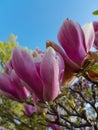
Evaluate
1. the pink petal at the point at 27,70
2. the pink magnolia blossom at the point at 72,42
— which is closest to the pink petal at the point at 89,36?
the pink magnolia blossom at the point at 72,42

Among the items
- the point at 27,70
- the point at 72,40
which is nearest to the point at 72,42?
the point at 72,40

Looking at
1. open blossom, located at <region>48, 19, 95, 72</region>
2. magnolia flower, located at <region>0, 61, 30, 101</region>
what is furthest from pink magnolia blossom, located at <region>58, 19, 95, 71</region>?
magnolia flower, located at <region>0, 61, 30, 101</region>

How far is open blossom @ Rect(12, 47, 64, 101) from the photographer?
1.90 ft

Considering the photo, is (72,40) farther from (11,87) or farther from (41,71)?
(11,87)

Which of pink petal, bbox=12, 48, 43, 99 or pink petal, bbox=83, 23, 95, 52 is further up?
pink petal, bbox=83, 23, 95, 52

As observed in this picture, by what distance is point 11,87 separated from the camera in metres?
0.72

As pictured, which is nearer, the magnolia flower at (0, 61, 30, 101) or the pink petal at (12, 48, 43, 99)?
the pink petal at (12, 48, 43, 99)

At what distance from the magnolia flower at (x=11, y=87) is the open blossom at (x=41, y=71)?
0.31 feet

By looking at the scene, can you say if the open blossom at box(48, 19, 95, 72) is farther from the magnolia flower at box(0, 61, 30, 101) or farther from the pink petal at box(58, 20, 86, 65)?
the magnolia flower at box(0, 61, 30, 101)

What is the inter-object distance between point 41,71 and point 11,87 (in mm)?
168

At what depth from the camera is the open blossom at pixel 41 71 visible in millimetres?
578

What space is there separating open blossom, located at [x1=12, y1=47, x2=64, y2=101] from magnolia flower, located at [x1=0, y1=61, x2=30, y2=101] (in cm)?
9

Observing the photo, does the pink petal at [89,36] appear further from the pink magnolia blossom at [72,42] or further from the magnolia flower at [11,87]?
the magnolia flower at [11,87]

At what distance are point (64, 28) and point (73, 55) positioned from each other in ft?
0.20
